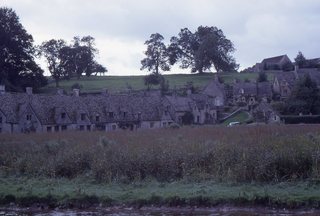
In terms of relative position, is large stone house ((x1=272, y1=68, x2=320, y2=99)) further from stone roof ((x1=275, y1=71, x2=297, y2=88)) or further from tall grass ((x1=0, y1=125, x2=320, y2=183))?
tall grass ((x1=0, y1=125, x2=320, y2=183))

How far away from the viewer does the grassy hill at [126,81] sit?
108 meters

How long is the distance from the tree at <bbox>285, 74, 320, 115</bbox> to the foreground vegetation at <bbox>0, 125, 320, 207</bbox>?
55.5m

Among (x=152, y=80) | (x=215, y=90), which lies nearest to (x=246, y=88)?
(x=215, y=90)

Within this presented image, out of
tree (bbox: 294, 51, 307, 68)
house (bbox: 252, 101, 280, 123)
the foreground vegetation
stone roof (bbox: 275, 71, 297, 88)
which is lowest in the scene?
the foreground vegetation

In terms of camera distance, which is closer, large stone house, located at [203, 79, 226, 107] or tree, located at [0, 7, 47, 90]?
tree, located at [0, 7, 47, 90]

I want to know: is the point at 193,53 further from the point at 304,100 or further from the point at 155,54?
the point at 304,100

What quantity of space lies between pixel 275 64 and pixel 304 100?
2524 inches

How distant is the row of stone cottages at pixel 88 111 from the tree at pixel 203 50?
136 feet

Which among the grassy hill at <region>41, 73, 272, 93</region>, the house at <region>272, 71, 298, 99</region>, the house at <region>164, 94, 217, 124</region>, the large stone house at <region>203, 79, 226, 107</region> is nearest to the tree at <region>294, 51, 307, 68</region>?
the grassy hill at <region>41, 73, 272, 93</region>

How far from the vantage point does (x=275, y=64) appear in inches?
5728

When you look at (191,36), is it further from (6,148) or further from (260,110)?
(6,148)

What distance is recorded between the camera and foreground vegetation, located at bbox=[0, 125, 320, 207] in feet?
73.7

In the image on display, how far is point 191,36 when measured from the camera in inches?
5807

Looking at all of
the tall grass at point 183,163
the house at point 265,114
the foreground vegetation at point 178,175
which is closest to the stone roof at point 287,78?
the house at point 265,114
